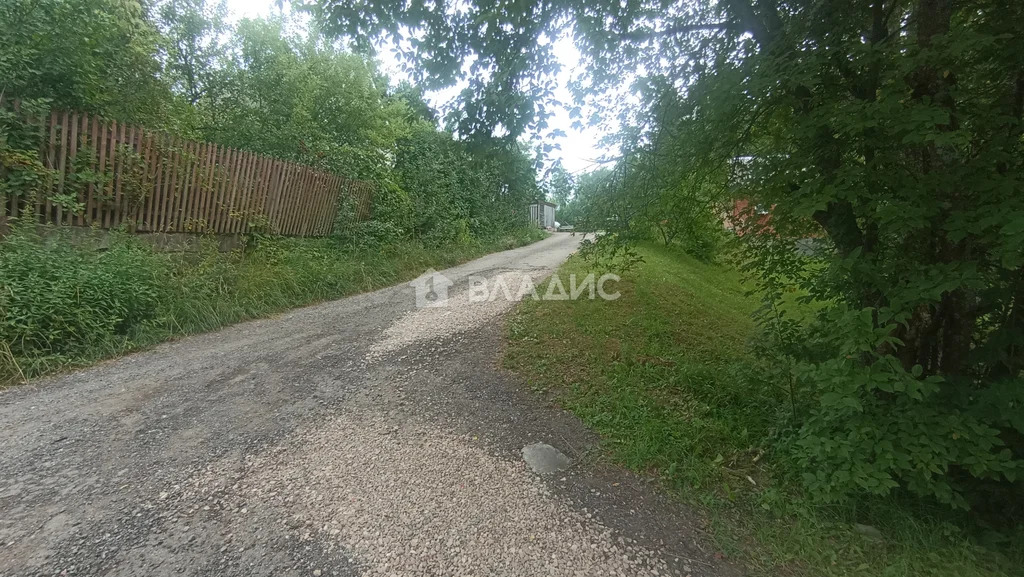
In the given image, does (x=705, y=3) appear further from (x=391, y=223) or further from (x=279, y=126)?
(x=279, y=126)

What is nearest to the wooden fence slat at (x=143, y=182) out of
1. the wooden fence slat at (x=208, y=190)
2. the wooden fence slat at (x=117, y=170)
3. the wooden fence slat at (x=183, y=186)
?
the wooden fence slat at (x=117, y=170)

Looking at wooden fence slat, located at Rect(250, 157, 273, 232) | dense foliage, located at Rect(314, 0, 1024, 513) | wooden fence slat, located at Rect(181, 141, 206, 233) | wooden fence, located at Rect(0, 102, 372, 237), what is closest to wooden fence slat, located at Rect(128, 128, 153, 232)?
wooden fence, located at Rect(0, 102, 372, 237)

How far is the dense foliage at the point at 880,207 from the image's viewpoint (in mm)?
2062

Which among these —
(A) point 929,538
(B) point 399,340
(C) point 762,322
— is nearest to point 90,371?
(B) point 399,340

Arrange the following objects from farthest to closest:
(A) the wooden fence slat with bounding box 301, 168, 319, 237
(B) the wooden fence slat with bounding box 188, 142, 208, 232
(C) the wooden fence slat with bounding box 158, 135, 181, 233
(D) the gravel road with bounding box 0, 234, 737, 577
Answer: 1. (A) the wooden fence slat with bounding box 301, 168, 319, 237
2. (B) the wooden fence slat with bounding box 188, 142, 208, 232
3. (C) the wooden fence slat with bounding box 158, 135, 181, 233
4. (D) the gravel road with bounding box 0, 234, 737, 577

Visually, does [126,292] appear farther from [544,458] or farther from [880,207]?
[880,207]

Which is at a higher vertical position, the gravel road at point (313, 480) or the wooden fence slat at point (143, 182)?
the wooden fence slat at point (143, 182)

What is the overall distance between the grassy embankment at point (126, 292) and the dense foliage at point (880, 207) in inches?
187

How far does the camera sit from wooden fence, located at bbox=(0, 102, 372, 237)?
16.3 feet

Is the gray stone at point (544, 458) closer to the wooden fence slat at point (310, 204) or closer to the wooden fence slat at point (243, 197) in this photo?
the wooden fence slat at point (243, 197)

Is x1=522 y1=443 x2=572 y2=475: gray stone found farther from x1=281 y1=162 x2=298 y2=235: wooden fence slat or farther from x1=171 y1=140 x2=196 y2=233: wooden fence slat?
x1=281 y1=162 x2=298 y2=235: wooden fence slat

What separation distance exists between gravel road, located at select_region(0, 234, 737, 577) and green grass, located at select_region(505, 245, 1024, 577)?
9.4 inches

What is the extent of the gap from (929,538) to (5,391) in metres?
6.54

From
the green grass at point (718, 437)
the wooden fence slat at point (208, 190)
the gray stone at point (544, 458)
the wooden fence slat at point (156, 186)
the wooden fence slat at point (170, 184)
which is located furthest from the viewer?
the wooden fence slat at point (208, 190)
